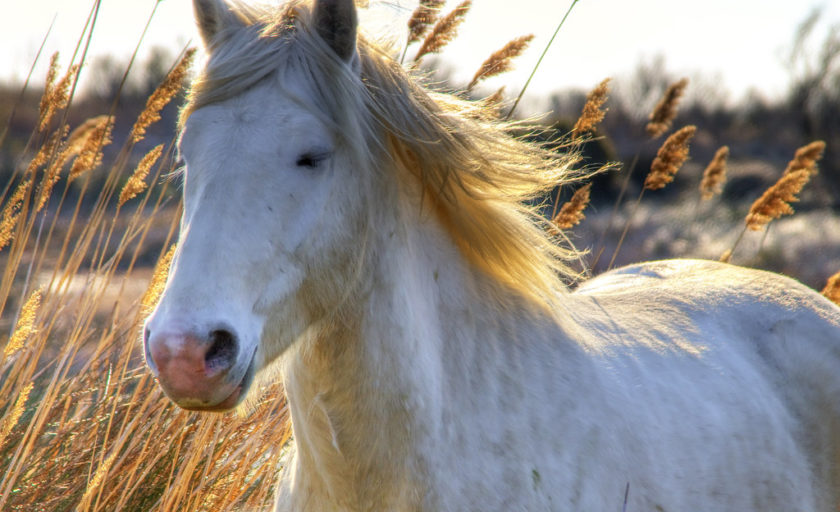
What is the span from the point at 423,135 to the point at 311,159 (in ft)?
1.06

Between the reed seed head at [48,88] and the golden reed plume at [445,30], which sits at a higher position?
the reed seed head at [48,88]

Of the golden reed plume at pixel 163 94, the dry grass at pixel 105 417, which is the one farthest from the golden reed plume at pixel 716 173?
the golden reed plume at pixel 163 94

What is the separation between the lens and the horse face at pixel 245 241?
1.36 metres

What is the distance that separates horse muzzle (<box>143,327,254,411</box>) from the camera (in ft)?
4.38

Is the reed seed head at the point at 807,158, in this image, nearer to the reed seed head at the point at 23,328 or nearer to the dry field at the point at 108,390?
the dry field at the point at 108,390

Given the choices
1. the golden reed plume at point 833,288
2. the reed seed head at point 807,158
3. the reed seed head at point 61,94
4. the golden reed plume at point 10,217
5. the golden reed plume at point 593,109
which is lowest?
the golden reed plume at point 833,288

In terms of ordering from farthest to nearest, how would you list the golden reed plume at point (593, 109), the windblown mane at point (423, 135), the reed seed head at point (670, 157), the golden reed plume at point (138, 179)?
the reed seed head at point (670, 157)
the golden reed plume at point (593, 109)
the golden reed plume at point (138, 179)
the windblown mane at point (423, 135)

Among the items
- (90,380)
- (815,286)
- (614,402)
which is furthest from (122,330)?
(815,286)

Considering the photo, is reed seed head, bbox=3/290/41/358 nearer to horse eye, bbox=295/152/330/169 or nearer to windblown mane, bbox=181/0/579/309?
windblown mane, bbox=181/0/579/309

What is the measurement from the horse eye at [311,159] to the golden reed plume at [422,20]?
1225 mm

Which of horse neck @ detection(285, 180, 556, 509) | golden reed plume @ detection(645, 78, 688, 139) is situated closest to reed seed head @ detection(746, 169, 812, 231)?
golden reed plume @ detection(645, 78, 688, 139)

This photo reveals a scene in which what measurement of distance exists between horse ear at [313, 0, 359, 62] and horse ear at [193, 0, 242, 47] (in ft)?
0.71

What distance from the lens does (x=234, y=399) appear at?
144cm

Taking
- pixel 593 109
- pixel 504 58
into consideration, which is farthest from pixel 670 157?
pixel 504 58
